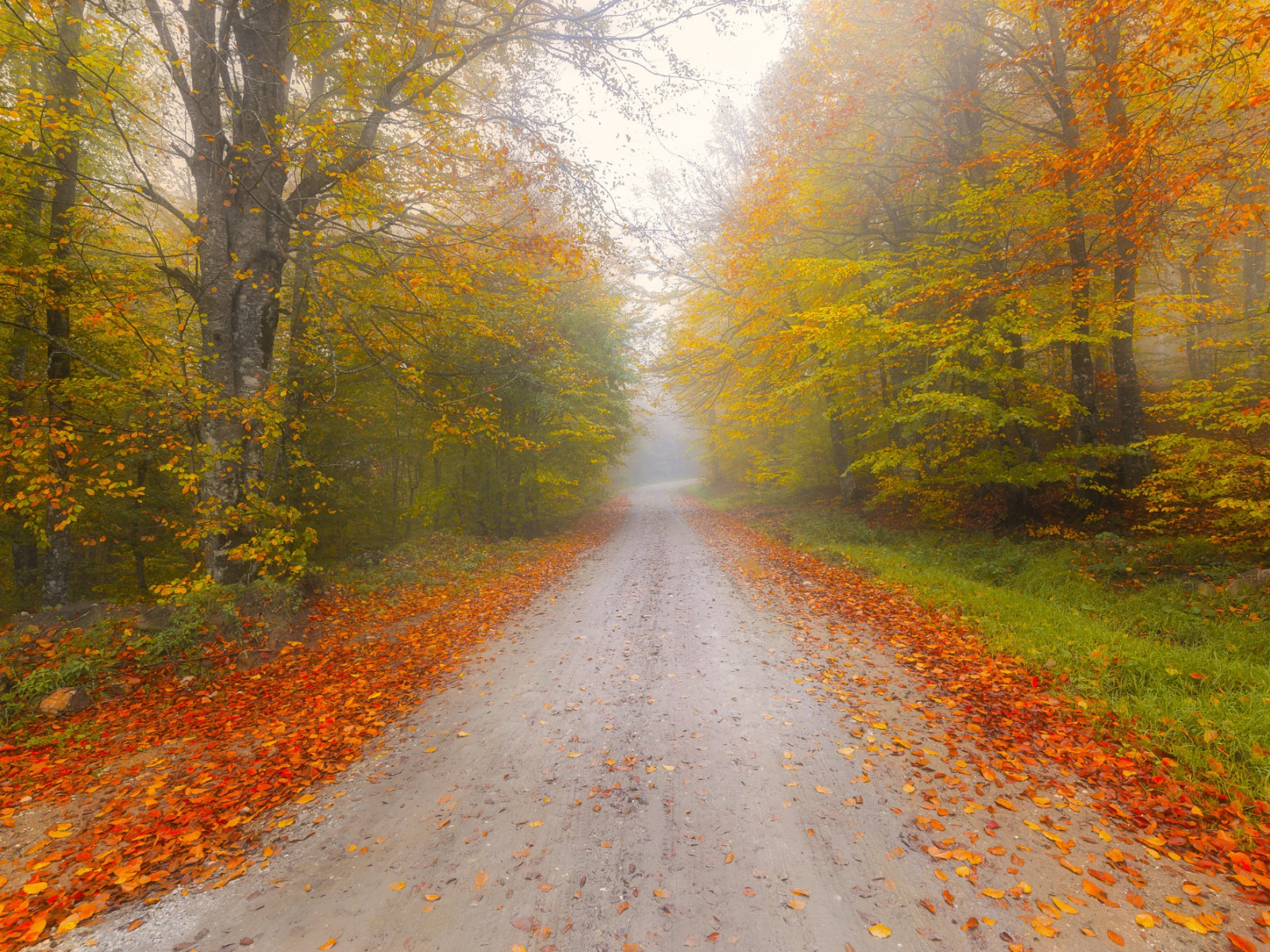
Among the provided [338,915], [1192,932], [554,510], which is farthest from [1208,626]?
[554,510]

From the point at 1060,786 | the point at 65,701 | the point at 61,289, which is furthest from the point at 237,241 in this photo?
the point at 1060,786

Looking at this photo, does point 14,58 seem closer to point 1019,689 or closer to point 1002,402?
point 1019,689

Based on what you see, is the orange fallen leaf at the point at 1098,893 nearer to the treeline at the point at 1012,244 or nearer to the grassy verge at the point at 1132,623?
the grassy verge at the point at 1132,623

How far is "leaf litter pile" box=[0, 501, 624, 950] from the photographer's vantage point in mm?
3139

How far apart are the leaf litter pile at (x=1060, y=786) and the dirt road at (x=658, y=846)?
1.6 inches

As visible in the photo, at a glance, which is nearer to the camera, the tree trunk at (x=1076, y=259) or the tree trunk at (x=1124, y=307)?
the tree trunk at (x=1124, y=307)

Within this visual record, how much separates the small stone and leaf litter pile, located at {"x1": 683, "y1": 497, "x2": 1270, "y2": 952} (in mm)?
7080

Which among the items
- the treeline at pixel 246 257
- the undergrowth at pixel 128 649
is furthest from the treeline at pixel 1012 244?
the undergrowth at pixel 128 649

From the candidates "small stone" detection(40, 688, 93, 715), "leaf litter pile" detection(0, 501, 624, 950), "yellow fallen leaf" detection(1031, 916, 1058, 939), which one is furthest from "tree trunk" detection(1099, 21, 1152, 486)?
"small stone" detection(40, 688, 93, 715)

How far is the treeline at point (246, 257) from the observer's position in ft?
20.0

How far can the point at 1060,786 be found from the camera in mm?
3816

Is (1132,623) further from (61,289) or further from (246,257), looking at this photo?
(61,289)

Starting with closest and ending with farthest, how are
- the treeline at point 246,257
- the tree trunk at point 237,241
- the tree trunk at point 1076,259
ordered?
the treeline at point 246,257
the tree trunk at point 237,241
the tree trunk at point 1076,259

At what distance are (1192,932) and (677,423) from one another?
214 ft
